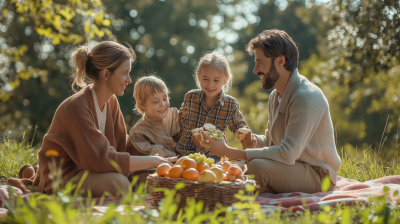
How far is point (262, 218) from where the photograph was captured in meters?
2.09

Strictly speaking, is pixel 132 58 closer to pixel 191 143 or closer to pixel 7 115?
pixel 191 143

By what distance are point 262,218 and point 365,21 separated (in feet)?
18.7

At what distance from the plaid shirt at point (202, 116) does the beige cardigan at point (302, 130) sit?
584mm

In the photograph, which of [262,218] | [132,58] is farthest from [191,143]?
A: [262,218]

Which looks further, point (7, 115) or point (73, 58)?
point (7, 115)

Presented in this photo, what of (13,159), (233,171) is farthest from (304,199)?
(13,159)

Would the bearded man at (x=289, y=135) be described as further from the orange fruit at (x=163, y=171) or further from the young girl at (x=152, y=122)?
the young girl at (x=152, y=122)

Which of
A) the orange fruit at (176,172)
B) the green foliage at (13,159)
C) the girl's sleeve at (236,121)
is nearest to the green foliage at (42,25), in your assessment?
the green foliage at (13,159)

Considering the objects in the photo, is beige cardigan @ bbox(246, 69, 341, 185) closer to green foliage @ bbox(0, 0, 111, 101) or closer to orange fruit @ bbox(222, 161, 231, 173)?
orange fruit @ bbox(222, 161, 231, 173)

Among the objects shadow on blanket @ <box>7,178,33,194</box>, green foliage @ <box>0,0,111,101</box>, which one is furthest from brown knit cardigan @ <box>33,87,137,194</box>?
green foliage @ <box>0,0,111,101</box>

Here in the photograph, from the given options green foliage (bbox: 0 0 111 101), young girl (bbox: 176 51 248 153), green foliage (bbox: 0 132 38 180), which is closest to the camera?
young girl (bbox: 176 51 248 153)

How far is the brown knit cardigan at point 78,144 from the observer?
121 inches

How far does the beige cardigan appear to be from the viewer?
10.3ft

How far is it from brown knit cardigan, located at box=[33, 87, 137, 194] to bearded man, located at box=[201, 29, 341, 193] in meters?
0.84
